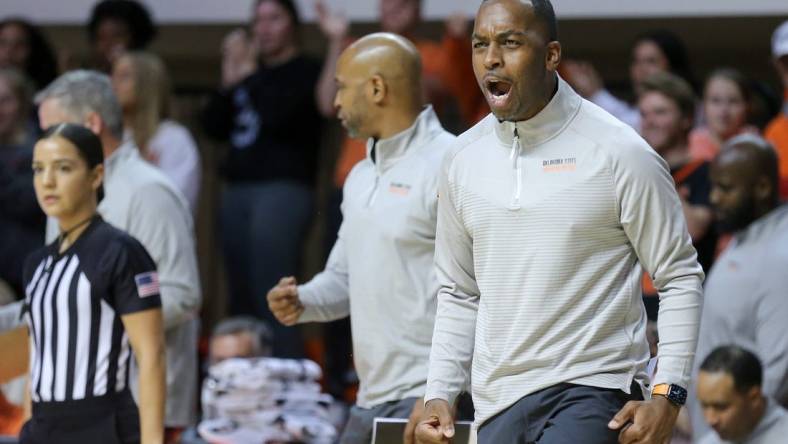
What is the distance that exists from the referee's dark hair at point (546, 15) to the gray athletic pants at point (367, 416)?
1.26m

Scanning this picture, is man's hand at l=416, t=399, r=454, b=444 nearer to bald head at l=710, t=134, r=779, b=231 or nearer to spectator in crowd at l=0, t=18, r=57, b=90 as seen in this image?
bald head at l=710, t=134, r=779, b=231

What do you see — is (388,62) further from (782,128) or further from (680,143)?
(782,128)

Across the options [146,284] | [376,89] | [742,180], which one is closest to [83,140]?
[146,284]

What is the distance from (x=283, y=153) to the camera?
7.30 meters

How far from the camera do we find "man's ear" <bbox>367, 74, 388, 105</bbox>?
14.5ft

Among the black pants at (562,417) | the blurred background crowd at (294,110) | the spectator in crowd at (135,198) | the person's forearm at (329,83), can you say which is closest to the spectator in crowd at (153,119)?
the blurred background crowd at (294,110)

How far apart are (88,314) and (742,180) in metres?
2.90

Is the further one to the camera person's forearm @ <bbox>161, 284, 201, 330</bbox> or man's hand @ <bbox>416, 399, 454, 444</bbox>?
person's forearm @ <bbox>161, 284, 201, 330</bbox>

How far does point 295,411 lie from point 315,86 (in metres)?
1.92

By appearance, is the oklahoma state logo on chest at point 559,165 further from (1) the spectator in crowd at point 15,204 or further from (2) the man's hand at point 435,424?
(1) the spectator in crowd at point 15,204

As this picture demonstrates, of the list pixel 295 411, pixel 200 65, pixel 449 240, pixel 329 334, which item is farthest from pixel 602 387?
pixel 200 65

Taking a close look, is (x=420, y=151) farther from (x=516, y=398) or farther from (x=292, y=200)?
(x=292, y=200)

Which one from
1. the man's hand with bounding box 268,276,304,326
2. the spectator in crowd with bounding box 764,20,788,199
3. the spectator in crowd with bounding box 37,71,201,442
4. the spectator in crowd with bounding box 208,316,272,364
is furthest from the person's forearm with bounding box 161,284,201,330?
the spectator in crowd with bounding box 764,20,788,199

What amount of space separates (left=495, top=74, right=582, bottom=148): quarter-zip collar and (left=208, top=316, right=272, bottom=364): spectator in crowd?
3173mm
